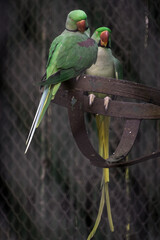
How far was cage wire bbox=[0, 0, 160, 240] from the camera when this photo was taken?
5.24 feet

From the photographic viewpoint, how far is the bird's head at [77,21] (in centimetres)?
81

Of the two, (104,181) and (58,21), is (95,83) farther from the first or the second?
(58,21)

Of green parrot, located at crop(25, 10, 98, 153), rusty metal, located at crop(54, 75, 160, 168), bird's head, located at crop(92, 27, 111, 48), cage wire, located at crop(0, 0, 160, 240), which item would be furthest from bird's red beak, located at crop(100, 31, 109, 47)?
cage wire, located at crop(0, 0, 160, 240)

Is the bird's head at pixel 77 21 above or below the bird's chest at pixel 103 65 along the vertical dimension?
above

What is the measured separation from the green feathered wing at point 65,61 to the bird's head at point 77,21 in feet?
0.03

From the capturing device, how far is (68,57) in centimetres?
78

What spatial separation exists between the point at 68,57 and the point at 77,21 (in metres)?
0.08

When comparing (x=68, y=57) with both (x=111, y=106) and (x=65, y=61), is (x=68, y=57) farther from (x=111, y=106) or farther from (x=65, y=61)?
(x=111, y=106)

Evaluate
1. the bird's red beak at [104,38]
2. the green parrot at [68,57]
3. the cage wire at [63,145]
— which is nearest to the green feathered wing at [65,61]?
the green parrot at [68,57]

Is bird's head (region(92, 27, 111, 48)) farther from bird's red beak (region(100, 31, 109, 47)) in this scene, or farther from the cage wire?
the cage wire

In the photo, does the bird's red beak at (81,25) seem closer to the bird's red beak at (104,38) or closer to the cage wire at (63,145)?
the bird's red beak at (104,38)

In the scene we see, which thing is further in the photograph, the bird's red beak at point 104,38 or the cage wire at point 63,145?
the cage wire at point 63,145

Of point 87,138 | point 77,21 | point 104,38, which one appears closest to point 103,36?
point 104,38

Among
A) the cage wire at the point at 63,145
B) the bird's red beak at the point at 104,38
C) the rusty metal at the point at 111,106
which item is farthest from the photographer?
the cage wire at the point at 63,145
